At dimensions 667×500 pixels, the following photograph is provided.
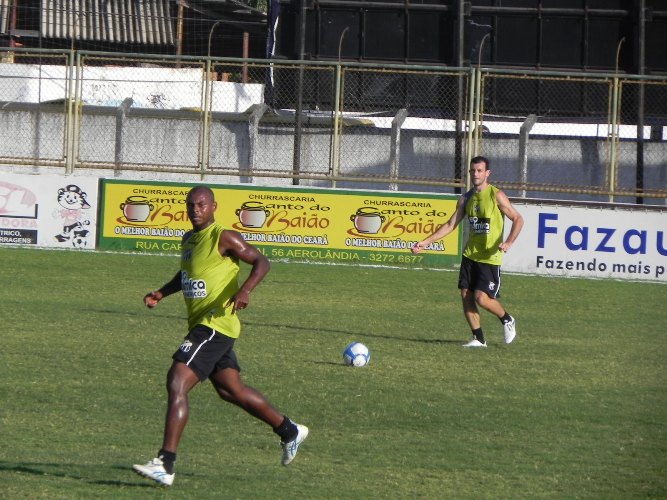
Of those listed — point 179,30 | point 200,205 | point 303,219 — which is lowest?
point 200,205

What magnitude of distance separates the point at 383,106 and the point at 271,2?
354 cm

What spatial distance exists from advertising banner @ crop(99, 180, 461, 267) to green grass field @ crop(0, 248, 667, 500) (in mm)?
3594

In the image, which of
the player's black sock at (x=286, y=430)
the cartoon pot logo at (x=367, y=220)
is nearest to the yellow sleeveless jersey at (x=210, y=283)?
the player's black sock at (x=286, y=430)

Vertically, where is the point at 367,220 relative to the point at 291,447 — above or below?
above

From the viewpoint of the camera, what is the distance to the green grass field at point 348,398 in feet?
24.8

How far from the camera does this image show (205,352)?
741 centimetres

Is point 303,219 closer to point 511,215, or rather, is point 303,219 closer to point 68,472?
point 511,215

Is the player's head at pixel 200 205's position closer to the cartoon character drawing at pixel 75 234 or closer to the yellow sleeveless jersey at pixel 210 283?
the yellow sleeveless jersey at pixel 210 283

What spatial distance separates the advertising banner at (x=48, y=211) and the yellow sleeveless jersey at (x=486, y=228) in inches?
384

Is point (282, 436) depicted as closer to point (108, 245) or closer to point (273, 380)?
point (273, 380)

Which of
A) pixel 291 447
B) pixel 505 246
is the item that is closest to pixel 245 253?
pixel 291 447

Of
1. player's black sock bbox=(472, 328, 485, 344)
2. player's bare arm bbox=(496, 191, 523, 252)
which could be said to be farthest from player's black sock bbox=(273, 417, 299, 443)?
player's black sock bbox=(472, 328, 485, 344)

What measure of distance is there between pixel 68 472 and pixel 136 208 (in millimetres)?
14233

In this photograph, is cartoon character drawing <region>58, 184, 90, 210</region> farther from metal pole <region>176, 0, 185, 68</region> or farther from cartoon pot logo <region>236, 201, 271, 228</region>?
metal pole <region>176, 0, 185, 68</region>
